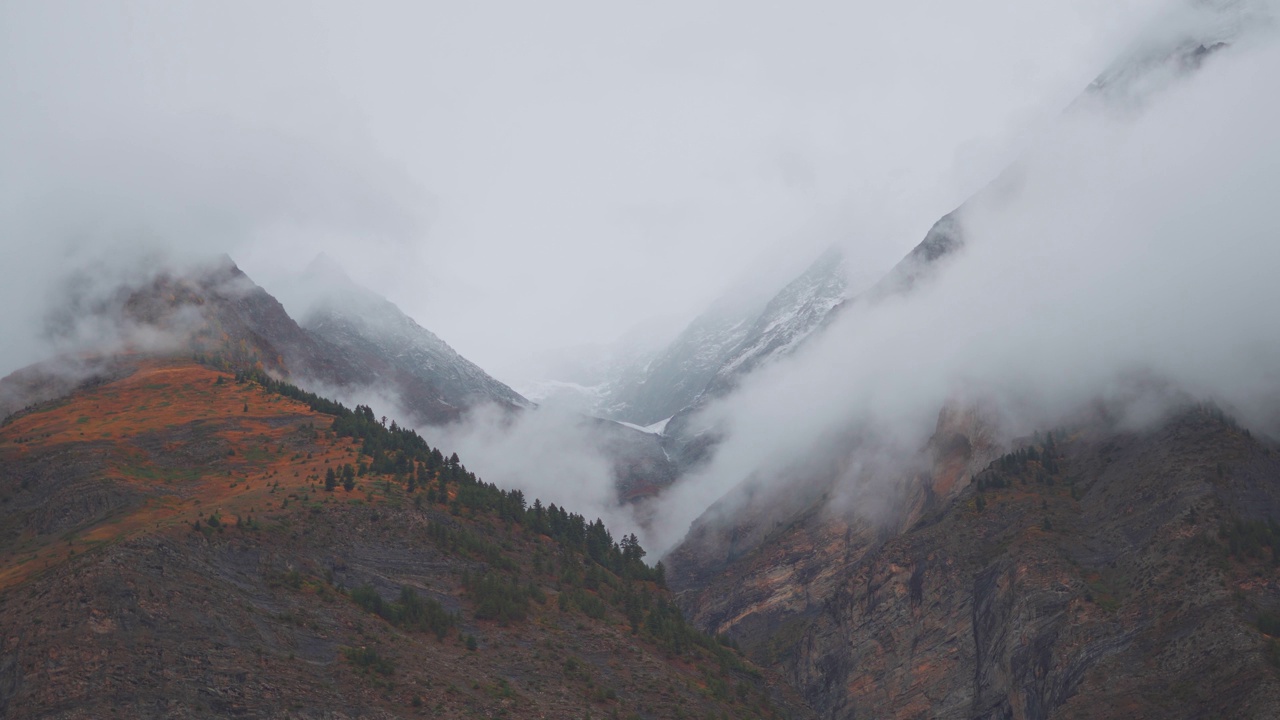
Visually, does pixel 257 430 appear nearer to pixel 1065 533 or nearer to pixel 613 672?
pixel 613 672

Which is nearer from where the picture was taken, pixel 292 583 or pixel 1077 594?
pixel 292 583

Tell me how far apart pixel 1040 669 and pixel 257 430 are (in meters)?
118

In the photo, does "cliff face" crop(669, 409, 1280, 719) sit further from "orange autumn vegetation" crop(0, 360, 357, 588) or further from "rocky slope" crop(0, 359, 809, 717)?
"orange autumn vegetation" crop(0, 360, 357, 588)

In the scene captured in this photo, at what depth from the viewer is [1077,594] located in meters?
122

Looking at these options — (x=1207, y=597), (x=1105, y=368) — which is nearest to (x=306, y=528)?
(x=1207, y=597)

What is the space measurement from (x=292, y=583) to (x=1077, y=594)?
9789 centimetres

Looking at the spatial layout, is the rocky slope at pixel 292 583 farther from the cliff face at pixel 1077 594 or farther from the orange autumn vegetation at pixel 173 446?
the cliff face at pixel 1077 594

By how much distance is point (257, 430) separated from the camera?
143m

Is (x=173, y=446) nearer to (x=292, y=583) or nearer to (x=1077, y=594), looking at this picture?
(x=292, y=583)

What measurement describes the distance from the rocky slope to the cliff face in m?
31.8

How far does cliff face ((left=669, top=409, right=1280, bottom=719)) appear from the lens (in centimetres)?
10331

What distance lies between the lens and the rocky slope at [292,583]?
69.4m

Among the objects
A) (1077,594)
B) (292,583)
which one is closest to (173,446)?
(292,583)

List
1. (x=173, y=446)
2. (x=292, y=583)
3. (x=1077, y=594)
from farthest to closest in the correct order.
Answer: (x=173, y=446) → (x=1077, y=594) → (x=292, y=583)
